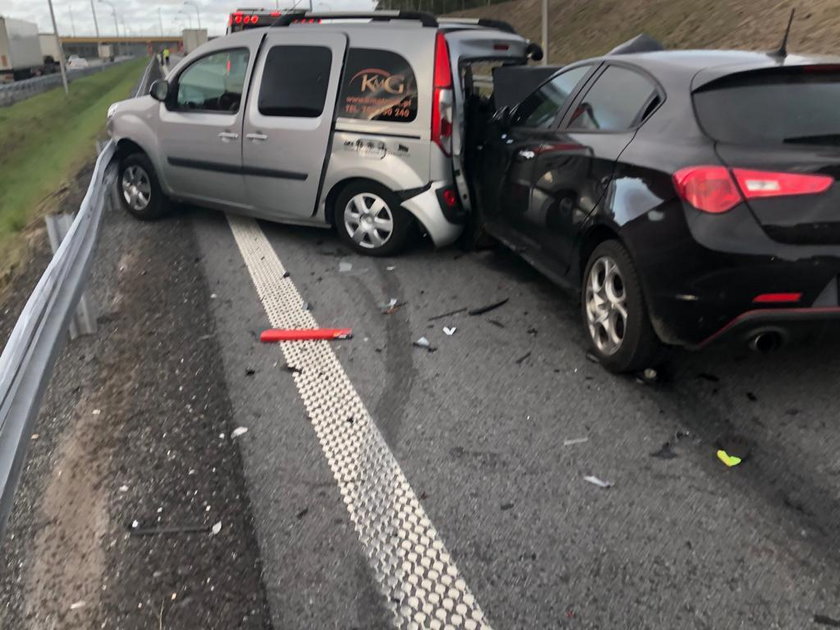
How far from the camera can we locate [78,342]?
4.95m

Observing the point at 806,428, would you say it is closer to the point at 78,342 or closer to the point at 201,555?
the point at 201,555

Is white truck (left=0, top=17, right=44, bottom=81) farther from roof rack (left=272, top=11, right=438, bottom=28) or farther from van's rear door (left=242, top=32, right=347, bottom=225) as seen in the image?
van's rear door (left=242, top=32, right=347, bottom=225)

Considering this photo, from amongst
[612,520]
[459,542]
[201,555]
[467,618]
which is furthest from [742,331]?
[201,555]

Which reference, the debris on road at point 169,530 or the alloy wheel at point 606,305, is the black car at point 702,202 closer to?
the alloy wheel at point 606,305

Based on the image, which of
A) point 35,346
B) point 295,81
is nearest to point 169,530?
point 35,346

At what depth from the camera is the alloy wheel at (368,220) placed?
6410 millimetres

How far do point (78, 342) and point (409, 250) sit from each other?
2.90 meters

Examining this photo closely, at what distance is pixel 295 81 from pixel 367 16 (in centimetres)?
86

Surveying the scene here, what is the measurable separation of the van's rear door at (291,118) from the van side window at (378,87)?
0.40ft

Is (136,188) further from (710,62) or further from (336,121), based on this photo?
(710,62)

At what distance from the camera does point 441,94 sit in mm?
5863

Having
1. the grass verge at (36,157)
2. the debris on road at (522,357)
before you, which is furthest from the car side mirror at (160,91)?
the debris on road at (522,357)

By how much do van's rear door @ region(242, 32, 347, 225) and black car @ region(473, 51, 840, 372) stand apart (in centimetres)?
251

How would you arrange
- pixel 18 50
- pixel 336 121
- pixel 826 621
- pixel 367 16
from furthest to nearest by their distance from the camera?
pixel 18 50
pixel 367 16
pixel 336 121
pixel 826 621
